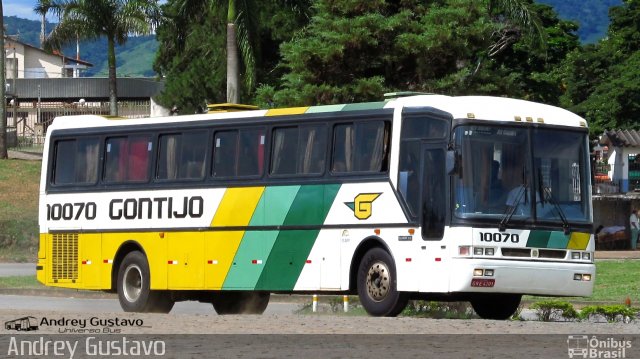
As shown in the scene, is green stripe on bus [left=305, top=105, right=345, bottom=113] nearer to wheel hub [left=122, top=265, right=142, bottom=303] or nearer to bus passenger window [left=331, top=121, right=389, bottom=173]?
bus passenger window [left=331, top=121, right=389, bottom=173]

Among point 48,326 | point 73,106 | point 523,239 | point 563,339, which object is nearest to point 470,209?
point 523,239

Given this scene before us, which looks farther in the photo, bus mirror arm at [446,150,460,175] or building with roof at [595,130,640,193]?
building with roof at [595,130,640,193]

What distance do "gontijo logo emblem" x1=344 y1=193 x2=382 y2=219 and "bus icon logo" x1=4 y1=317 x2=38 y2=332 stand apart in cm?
513

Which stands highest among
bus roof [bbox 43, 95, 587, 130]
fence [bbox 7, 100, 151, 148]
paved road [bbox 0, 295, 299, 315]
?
fence [bbox 7, 100, 151, 148]

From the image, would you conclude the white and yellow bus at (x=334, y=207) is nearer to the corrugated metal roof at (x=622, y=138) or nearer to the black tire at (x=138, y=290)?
the black tire at (x=138, y=290)

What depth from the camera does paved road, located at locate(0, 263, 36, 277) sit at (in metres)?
39.2

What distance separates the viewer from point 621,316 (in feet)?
66.6

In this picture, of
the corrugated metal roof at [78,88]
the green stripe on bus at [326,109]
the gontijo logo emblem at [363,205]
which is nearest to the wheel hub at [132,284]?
the green stripe on bus at [326,109]

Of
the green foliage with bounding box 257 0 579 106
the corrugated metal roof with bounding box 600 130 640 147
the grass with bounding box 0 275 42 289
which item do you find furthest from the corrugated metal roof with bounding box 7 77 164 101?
the grass with bounding box 0 275 42 289

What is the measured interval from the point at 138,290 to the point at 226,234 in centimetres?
248

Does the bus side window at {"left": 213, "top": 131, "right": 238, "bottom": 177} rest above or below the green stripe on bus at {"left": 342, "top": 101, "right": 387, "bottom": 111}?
below

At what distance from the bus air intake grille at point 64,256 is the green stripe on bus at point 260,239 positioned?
12.6 ft

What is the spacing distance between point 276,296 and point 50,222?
6.10m

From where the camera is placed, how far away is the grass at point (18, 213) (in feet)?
164
